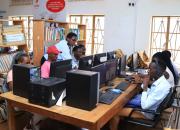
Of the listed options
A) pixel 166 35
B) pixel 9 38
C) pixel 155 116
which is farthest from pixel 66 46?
pixel 166 35

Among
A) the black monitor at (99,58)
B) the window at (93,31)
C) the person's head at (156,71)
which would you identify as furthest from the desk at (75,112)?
the window at (93,31)

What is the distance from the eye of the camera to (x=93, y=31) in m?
6.46

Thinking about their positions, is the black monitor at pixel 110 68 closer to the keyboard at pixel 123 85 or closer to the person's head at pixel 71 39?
the keyboard at pixel 123 85

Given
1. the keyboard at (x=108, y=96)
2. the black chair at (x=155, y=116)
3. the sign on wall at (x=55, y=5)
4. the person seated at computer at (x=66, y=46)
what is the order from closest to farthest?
the keyboard at (x=108, y=96), the black chair at (x=155, y=116), the person seated at computer at (x=66, y=46), the sign on wall at (x=55, y=5)

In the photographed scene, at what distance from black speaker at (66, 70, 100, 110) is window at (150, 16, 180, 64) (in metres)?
3.69

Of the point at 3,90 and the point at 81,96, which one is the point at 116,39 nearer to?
the point at 3,90

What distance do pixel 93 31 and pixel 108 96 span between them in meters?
3.94

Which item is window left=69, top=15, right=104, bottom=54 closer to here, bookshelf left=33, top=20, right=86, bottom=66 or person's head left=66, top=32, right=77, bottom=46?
bookshelf left=33, top=20, right=86, bottom=66

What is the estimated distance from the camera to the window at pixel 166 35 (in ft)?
17.5

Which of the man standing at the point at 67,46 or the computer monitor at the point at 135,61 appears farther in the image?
the computer monitor at the point at 135,61

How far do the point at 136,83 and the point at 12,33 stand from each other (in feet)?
8.68

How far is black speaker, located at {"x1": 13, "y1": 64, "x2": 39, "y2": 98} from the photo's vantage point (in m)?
2.60

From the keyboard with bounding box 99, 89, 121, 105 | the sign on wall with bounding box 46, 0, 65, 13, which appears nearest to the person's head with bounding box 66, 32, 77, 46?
the sign on wall with bounding box 46, 0, 65, 13

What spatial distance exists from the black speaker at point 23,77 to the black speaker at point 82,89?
1.77 ft
